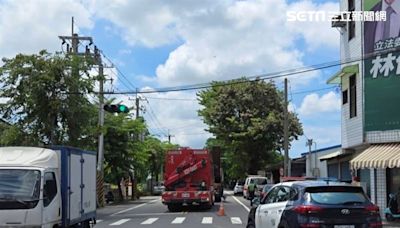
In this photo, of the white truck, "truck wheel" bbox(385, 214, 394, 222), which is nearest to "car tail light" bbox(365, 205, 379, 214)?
the white truck

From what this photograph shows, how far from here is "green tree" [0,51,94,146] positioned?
30.0m

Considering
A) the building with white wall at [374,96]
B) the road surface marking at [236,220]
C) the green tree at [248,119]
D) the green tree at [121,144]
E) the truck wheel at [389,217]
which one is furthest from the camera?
the green tree at [248,119]

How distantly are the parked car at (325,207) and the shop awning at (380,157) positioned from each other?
8631 millimetres

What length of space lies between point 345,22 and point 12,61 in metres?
15.9

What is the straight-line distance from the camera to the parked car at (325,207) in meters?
11.8

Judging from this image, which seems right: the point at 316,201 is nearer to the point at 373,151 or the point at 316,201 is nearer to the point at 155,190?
the point at 373,151

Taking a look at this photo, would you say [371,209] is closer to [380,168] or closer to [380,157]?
[380,157]

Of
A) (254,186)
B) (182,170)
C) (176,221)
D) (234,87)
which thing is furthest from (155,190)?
(176,221)

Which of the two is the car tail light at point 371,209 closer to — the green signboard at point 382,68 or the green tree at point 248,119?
the green signboard at point 382,68

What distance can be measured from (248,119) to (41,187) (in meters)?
50.6

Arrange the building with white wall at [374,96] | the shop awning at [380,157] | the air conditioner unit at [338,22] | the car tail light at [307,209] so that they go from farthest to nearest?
the air conditioner unit at [338,22] → the building with white wall at [374,96] → the shop awning at [380,157] → the car tail light at [307,209]

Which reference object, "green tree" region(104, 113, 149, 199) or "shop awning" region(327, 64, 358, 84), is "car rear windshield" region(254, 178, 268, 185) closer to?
"green tree" region(104, 113, 149, 199)

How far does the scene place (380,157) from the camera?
21578 mm

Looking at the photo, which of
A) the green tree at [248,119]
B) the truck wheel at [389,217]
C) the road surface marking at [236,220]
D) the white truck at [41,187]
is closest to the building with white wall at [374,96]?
the truck wheel at [389,217]
